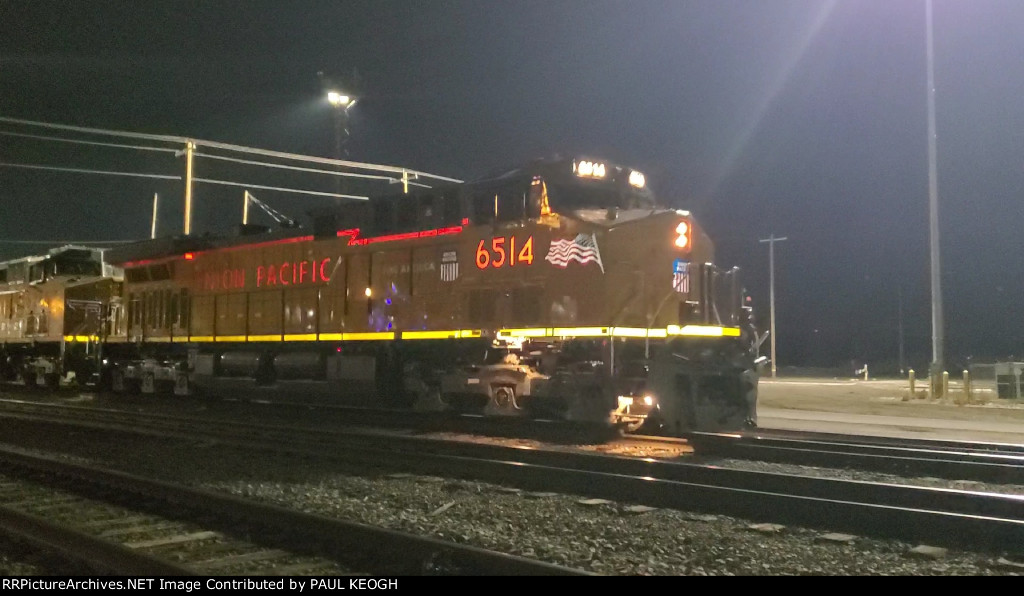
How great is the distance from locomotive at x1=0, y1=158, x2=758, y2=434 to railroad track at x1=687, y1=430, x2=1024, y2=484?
45cm

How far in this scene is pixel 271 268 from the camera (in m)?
17.4

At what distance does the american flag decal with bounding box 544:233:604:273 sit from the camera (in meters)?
12.1

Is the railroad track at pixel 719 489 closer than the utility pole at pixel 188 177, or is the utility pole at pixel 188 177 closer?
the railroad track at pixel 719 489

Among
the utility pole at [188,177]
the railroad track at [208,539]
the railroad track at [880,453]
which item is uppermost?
the utility pole at [188,177]

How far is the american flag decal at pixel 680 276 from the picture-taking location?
39.9 ft

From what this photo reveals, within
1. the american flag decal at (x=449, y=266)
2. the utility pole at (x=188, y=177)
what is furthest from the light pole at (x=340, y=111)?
the american flag decal at (x=449, y=266)

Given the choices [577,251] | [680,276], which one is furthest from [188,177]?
[680,276]

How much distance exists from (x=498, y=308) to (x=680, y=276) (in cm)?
279

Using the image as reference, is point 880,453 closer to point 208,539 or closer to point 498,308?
point 498,308

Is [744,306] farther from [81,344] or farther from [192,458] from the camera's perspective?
[81,344]

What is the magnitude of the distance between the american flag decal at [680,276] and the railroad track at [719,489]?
323 centimetres

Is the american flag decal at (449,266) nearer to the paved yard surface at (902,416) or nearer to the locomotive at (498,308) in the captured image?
the locomotive at (498,308)

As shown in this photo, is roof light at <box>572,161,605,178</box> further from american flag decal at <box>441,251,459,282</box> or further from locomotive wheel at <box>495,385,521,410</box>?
locomotive wheel at <box>495,385,521,410</box>

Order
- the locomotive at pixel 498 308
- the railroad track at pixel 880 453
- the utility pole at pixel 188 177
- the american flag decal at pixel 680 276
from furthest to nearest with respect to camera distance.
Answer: the utility pole at pixel 188 177
the american flag decal at pixel 680 276
the locomotive at pixel 498 308
the railroad track at pixel 880 453
